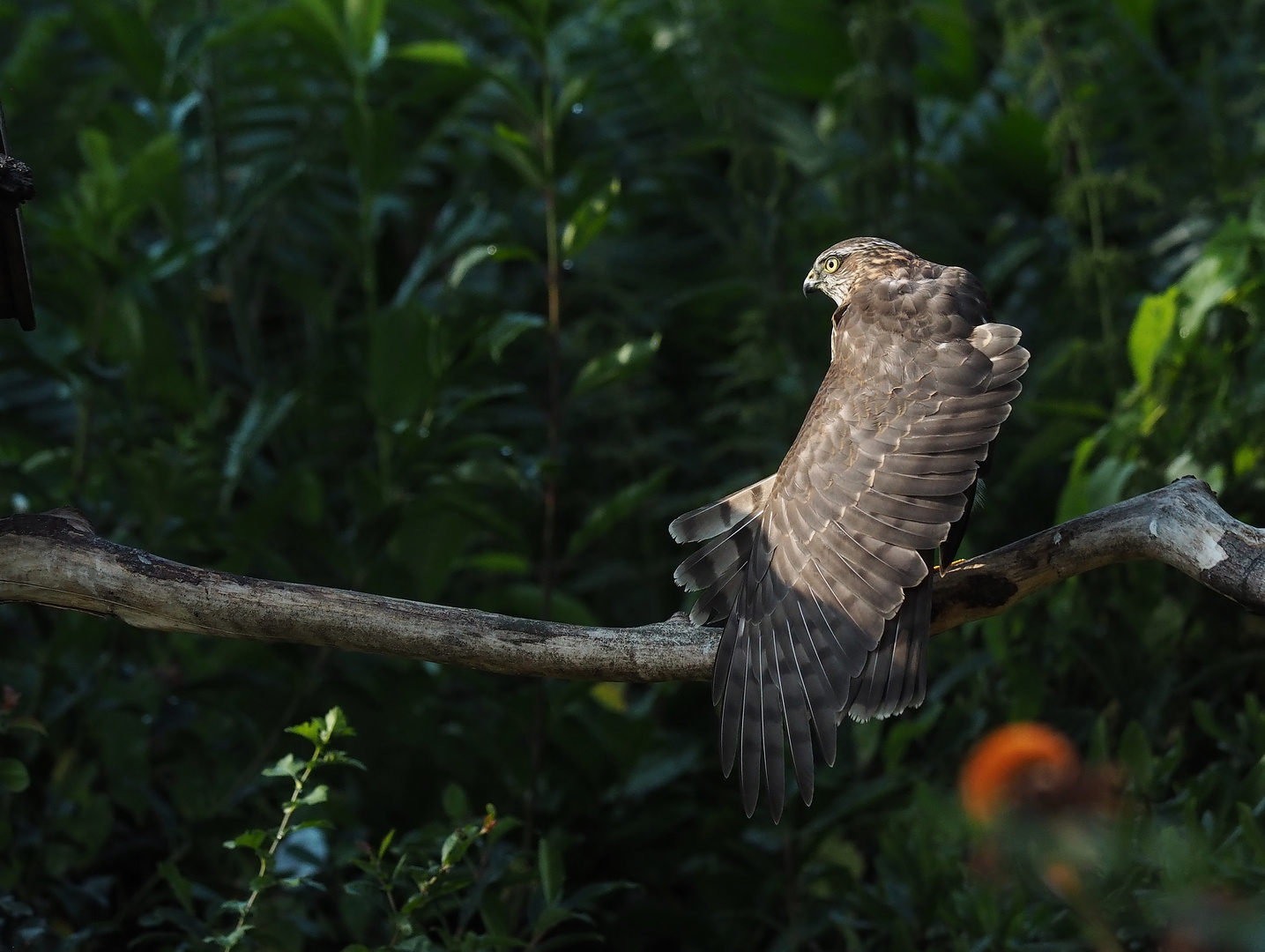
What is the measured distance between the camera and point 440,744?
355 cm

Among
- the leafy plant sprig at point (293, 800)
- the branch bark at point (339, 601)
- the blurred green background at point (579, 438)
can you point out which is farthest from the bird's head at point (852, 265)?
the leafy plant sprig at point (293, 800)

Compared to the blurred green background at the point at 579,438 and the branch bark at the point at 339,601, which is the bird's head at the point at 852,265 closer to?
the blurred green background at the point at 579,438

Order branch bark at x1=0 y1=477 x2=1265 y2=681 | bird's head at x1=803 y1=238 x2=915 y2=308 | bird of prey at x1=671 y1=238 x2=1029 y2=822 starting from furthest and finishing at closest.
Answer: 1. bird's head at x1=803 y1=238 x2=915 y2=308
2. bird of prey at x1=671 y1=238 x2=1029 y2=822
3. branch bark at x1=0 y1=477 x2=1265 y2=681

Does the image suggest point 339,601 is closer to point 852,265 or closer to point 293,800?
point 293,800

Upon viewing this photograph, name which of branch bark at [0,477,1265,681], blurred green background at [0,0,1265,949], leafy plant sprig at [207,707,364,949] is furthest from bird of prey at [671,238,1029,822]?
leafy plant sprig at [207,707,364,949]

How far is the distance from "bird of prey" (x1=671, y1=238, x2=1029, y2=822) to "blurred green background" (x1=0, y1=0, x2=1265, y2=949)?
0.38 meters

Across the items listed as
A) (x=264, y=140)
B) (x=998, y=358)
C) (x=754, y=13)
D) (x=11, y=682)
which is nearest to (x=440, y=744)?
(x=11, y=682)

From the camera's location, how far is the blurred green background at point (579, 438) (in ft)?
10.6

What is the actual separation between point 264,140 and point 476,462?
2691mm

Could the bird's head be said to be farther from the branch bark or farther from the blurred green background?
the branch bark

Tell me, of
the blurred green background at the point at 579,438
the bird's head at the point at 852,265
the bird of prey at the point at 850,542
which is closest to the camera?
the bird of prey at the point at 850,542

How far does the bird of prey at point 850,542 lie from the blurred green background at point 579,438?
1.25 ft

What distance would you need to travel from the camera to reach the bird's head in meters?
3.08

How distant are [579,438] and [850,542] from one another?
2800 millimetres
